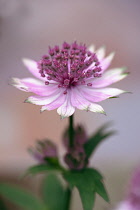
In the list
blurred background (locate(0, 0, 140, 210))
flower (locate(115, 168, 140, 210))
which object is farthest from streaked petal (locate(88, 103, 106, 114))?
blurred background (locate(0, 0, 140, 210))

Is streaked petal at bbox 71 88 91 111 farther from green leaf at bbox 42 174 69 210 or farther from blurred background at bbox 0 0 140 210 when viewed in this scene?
blurred background at bbox 0 0 140 210

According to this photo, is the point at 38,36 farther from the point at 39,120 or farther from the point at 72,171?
the point at 72,171

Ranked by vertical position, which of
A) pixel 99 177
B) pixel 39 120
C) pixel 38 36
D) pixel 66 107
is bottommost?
pixel 99 177

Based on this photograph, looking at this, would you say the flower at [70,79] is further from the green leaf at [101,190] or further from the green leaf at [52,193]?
the green leaf at [52,193]

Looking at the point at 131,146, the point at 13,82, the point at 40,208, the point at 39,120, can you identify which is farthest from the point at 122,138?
the point at 13,82

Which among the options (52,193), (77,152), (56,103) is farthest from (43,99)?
(52,193)

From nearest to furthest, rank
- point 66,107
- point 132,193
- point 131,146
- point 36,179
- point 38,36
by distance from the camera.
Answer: point 66,107 < point 132,193 < point 36,179 < point 131,146 < point 38,36
